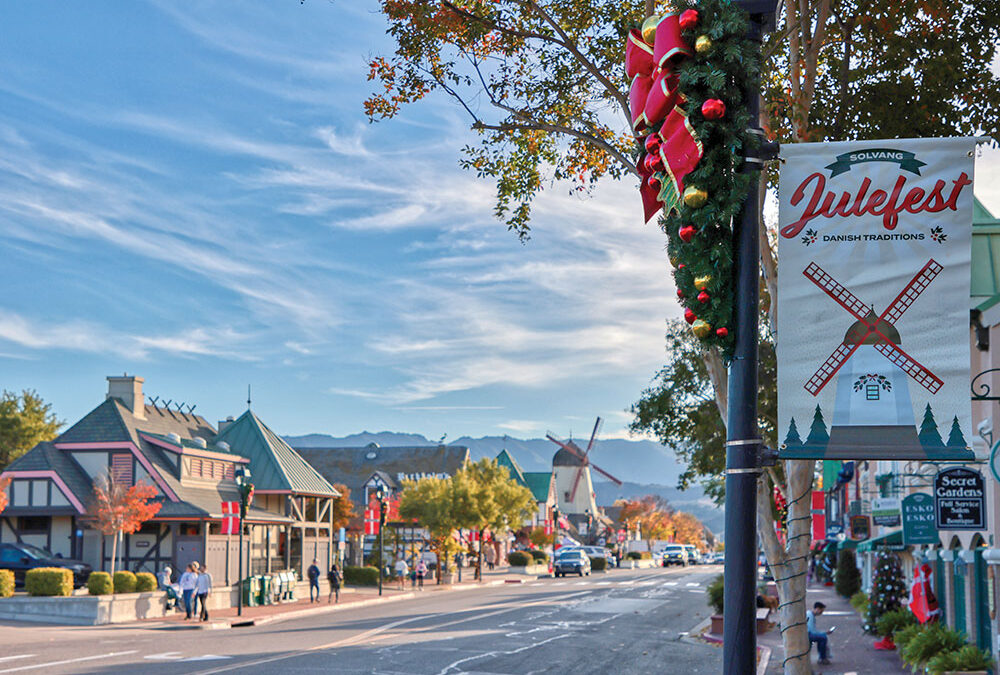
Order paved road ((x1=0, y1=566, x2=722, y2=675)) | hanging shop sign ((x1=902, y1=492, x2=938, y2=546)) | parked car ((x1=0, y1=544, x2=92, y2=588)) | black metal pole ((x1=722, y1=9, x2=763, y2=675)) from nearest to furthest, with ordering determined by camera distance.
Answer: black metal pole ((x1=722, y1=9, x2=763, y2=675)) → paved road ((x1=0, y1=566, x2=722, y2=675)) → hanging shop sign ((x1=902, y1=492, x2=938, y2=546)) → parked car ((x1=0, y1=544, x2=92, y2=588))

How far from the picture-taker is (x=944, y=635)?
1938cm

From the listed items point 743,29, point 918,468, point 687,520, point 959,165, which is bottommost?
point 687,520

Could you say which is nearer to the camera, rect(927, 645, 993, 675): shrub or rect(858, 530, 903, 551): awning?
rect(927, 645, 993, 675): shrub

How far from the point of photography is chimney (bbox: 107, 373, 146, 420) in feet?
146

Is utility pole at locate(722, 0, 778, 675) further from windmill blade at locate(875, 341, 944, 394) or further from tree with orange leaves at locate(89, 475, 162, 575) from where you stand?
tree with orange leaves at locate(89, 475, 162, 575)

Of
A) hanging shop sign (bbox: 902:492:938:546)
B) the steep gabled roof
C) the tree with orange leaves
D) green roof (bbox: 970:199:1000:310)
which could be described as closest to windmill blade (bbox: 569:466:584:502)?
the steep gabled roof

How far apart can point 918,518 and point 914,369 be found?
17365 millimetres

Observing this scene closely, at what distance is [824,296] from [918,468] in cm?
2185

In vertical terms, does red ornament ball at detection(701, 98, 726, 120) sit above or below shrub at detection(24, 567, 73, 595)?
above

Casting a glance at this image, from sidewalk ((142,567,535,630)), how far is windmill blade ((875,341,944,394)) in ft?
89.7

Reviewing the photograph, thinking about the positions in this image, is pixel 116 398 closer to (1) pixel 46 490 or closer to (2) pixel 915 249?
(1) pixel 46 490

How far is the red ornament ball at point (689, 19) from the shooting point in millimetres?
5730

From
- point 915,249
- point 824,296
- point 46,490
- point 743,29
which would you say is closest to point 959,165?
point 915,249

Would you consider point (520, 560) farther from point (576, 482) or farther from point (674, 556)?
point (576, 482)
